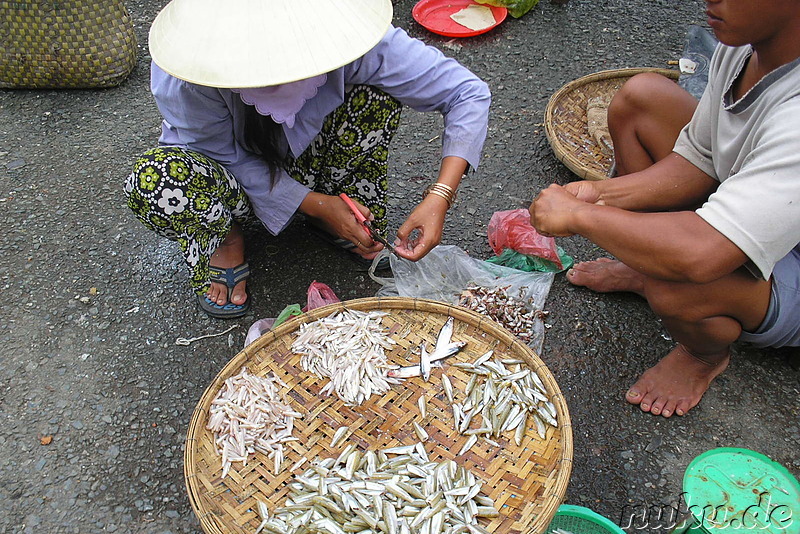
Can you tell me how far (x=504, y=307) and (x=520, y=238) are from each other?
1.15ft

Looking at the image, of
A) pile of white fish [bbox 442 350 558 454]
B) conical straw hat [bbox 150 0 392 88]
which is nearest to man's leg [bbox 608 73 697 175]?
pile of white fish [bbox 442 350 558 454]

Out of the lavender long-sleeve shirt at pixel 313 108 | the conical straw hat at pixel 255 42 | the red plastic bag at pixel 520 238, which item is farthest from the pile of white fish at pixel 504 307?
the conical straw hat at pixel 255 42

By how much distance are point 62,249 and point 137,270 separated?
0.42 m

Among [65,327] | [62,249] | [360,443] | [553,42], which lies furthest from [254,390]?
[553,42]

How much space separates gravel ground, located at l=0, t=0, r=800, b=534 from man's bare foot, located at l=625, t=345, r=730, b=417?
0.06 metres

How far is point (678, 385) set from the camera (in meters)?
2.20

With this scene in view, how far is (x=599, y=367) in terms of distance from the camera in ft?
7.79

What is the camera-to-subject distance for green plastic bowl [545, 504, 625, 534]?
173 centimetres

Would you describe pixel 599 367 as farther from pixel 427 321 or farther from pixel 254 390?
pixel 254 390

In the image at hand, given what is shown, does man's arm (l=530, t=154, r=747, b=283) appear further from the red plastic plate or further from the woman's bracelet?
the red plastic plate

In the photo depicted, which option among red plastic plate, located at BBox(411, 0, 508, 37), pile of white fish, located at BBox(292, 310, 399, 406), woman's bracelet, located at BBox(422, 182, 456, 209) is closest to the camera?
pile of white fish, located at BBox(292, 310, 399, 406)

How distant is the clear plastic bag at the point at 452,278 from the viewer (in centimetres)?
255

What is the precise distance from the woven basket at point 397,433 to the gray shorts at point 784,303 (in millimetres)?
704

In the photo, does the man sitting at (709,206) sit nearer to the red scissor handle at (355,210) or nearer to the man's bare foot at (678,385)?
the man's bare foot at (678,385)
